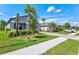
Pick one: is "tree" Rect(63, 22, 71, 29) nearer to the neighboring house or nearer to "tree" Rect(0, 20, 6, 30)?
the neighboring house

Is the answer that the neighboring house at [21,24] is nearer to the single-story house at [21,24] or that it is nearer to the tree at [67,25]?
the single-story house at [21,24]

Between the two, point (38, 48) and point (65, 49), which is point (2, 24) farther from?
point (65, 49)

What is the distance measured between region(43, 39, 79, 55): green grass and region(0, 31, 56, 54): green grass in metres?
0.24

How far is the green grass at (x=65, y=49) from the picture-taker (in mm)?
4895

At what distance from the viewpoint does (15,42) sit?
5.05m

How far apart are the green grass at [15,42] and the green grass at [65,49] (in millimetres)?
240

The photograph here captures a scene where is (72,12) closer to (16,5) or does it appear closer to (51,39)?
(51,39)

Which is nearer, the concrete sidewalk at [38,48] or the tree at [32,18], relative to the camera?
the concrete sidewalk at [38,48]

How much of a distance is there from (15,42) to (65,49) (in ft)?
2.57

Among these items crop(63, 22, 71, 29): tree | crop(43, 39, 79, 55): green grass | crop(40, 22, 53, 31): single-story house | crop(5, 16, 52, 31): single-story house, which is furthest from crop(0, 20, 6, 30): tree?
crop(63, 22, 71, 29): tree

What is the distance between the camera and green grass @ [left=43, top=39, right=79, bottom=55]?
16.1 ft

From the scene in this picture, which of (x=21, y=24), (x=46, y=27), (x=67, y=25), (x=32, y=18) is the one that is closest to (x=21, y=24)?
(x=21, y=24)

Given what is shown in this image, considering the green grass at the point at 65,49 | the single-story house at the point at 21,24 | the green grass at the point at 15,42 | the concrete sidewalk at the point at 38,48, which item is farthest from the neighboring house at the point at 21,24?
the green grass at the point at 65,49
